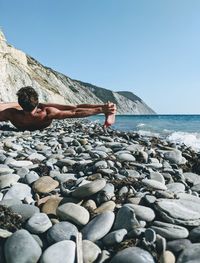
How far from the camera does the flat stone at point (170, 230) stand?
4195 millimetres

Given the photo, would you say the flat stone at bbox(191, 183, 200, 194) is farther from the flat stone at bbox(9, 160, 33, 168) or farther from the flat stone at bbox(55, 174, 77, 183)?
the flat stone at bbox(9, 160, 33, 168)

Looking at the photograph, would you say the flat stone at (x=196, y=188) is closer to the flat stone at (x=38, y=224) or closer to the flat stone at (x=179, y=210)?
the flat stone at (x=179, y=210)

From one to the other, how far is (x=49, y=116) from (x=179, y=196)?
8.86 feet

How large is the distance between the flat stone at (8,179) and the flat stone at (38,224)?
50.3 inches

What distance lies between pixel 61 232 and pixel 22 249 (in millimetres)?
509

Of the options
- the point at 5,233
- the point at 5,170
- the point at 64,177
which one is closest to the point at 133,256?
the point at 5,233

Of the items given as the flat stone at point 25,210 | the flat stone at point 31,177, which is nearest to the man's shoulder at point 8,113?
the flat stone at point 31,177

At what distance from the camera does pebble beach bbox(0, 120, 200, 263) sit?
386 cm

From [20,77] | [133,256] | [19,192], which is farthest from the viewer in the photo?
[20,77]

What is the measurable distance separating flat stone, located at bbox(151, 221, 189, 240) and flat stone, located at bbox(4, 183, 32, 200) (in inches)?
75.4

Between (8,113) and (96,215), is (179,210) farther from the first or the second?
(8,113)

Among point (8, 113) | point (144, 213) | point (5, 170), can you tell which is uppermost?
point (8, 113)

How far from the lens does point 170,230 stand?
426cm

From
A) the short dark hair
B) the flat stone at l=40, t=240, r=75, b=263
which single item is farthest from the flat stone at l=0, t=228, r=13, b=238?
the short dark hair
